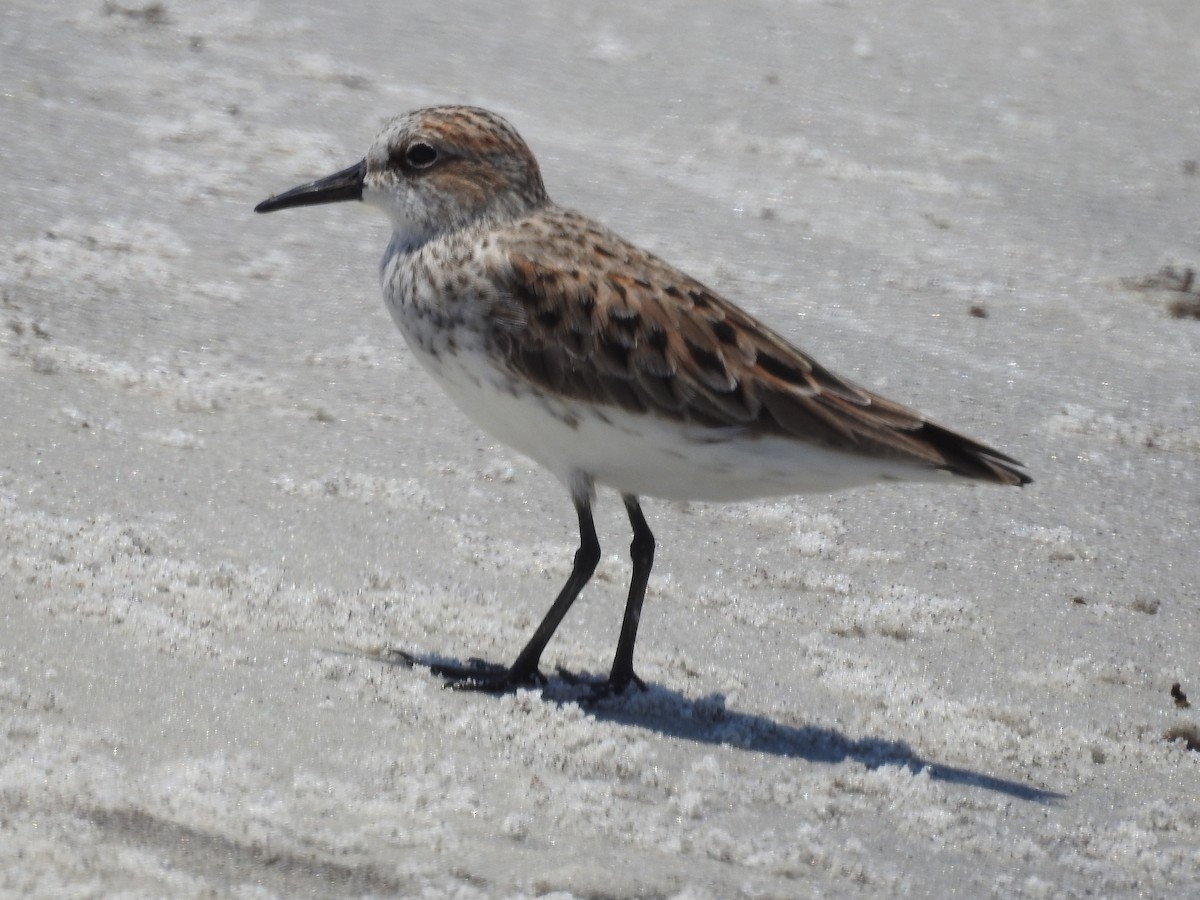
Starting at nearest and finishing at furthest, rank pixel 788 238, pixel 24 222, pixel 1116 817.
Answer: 1. pixel 1116 817
2. pixel 24 222
3. pixel 788 238

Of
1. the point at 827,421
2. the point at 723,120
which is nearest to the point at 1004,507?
the point at 827,421

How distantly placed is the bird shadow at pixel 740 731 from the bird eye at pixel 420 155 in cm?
150

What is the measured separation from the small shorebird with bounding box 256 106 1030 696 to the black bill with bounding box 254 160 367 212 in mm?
511

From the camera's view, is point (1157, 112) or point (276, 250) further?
point (1157, 112)

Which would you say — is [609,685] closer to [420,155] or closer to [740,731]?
[740,731]

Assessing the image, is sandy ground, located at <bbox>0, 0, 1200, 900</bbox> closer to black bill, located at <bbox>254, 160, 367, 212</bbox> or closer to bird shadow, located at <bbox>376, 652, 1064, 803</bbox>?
bird shadow, located at <bbox>376, 652, 1064, 803</bbox>

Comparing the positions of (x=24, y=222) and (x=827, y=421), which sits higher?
(x=827, y=421)

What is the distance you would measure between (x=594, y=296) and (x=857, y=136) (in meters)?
5.34

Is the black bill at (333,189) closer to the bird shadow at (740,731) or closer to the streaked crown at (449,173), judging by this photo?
the streaked crown at (449,173)

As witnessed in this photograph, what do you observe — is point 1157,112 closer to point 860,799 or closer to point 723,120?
point 723,120

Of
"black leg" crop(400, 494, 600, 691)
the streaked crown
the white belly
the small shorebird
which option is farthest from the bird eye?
"black leg" crop(400, 494, 600, 691)

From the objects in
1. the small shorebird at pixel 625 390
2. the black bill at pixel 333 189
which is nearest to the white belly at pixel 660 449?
the small shorebird at pixel 625 390

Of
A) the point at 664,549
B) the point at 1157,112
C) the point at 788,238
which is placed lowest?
the point at 664,549

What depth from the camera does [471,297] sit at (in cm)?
481
